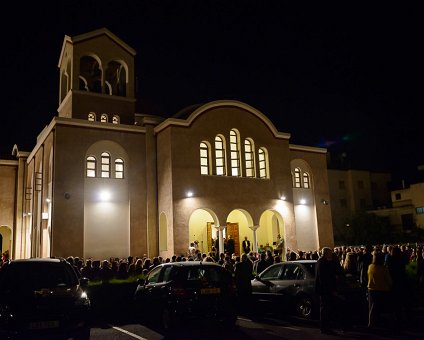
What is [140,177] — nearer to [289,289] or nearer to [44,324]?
[289,289]

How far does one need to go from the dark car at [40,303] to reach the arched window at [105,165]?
54.3 feet

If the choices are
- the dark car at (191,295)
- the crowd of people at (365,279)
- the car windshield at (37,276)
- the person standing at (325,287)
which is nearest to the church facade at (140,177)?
the crowd of people at (365,279)

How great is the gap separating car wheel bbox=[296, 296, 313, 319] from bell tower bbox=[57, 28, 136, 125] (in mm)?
21015

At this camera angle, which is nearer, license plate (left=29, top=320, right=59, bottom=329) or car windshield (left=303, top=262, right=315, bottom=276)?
license plate (left=29, top=320, right=59, bottom=329)

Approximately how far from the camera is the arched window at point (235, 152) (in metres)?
28.1

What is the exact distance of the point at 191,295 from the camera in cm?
1031

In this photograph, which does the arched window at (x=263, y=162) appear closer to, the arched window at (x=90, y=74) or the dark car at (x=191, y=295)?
the arched window at (x=90, y=74)

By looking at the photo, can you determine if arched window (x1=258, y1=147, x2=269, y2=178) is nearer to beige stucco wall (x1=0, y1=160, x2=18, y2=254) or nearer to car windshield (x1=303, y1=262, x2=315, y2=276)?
car windshield (x1=303, y1=262, x2=315, y2=276)

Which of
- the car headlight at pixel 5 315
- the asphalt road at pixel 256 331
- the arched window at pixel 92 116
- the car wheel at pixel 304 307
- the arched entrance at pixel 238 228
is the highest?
the arched window at pixel 92 116

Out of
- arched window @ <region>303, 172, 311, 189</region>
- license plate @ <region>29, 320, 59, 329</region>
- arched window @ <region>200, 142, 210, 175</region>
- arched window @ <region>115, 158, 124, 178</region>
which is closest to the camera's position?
license plate @ <region>29, 320, 59, 329</region>

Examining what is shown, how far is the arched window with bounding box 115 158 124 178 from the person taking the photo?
26781mm

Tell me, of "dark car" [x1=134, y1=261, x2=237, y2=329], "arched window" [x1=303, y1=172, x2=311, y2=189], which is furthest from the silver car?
"arched window" [x1=303, y1=172, x2=311, y2=189]

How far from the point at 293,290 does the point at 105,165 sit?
17.0 meters

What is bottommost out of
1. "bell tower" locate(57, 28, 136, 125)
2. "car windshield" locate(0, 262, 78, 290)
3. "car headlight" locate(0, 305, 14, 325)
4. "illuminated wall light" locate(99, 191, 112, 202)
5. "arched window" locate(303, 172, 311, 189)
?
"car headlight" locate(0, 305, 14, 325)
